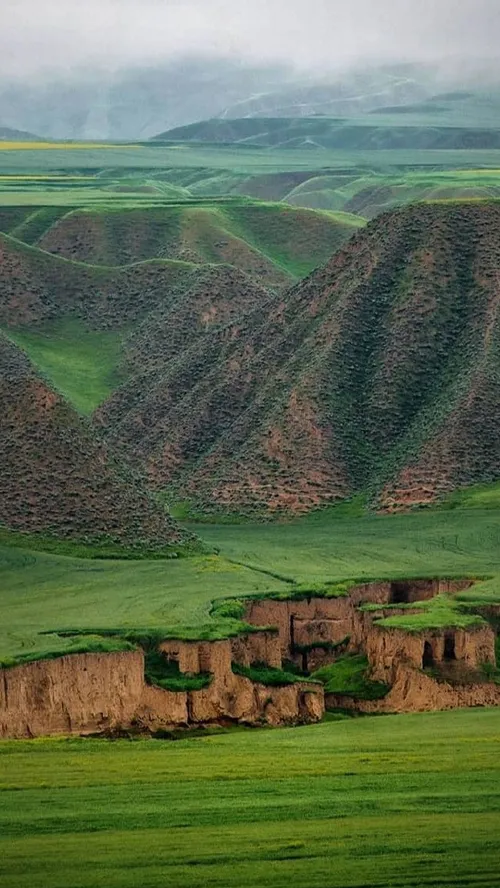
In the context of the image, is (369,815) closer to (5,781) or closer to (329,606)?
(5,781)

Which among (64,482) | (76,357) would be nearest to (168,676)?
(64,482)

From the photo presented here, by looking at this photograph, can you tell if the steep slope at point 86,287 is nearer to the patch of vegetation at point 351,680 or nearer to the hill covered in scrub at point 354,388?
the hill covered in scrub at point 354,388

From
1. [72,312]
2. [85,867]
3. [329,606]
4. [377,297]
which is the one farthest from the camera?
[72,312]

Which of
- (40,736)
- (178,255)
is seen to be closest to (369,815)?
(40,736)

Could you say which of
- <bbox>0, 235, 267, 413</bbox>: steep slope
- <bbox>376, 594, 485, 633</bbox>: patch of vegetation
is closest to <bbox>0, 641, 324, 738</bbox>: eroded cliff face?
<bbox>376, 594, 485, 633</bbox>: patch of vegetation

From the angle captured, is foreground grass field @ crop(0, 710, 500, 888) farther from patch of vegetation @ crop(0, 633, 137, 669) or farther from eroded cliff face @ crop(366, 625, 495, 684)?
eroded cliff face @ crop(366, 625, 495, 684)

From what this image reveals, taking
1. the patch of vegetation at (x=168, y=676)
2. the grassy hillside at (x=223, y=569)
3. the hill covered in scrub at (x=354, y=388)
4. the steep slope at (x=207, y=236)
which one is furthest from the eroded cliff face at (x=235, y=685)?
the steep slope at (x=207, y=236)
